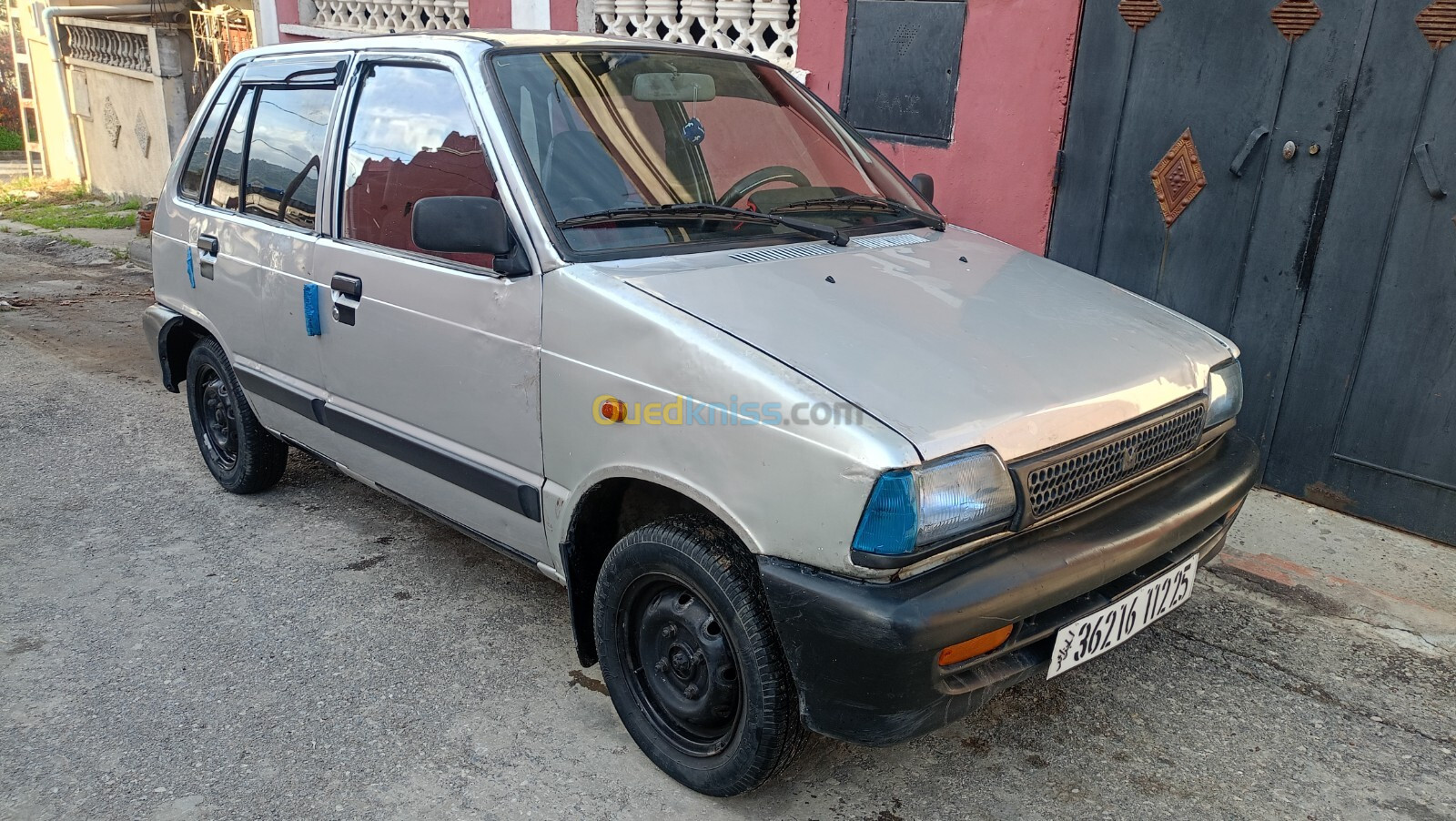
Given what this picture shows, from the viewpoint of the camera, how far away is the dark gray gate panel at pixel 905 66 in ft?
17.6

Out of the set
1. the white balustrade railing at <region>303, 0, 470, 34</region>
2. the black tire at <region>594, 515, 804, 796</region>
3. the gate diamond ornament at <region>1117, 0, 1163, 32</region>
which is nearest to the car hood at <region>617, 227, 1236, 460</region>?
the black tire at <region>594, 515, 804, 796</region>

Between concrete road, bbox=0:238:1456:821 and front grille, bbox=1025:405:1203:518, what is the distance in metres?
0.83

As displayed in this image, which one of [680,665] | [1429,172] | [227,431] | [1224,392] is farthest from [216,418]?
[1429,172]

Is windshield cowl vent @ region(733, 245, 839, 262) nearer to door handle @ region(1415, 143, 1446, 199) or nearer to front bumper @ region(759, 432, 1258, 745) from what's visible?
front bumper @ region(759, 432, 1258, 745)

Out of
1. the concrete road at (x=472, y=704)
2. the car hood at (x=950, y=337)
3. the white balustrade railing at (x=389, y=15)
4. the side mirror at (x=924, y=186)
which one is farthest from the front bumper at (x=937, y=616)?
the white balustrade railing at (x=389, y=15)

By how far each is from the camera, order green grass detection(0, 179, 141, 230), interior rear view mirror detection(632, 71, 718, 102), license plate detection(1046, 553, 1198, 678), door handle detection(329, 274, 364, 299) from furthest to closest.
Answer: green grass detection(0, 179, 141, 230), door handle detection(329, 274, 364, 299), interior rear view mirror detection(632, 71, 718, 102), license plate detection(1046, 553, 1198, 678)

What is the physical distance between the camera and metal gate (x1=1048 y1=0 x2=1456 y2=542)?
12.9 ft

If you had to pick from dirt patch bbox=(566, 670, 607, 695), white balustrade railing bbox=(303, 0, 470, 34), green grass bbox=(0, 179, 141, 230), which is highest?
white balustrade railing bbox=(303, 0, 470, 34)

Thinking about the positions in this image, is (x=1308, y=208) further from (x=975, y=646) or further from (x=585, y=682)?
(x=585, y=682)

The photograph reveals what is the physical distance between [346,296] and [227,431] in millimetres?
1573

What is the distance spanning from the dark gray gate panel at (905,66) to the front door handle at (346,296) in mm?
3433

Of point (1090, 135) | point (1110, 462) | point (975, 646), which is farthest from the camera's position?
point (1090, 135)

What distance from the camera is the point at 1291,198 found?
4.24 m

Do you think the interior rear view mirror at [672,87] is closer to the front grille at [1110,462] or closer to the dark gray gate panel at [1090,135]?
the front grille at [1110,462]
